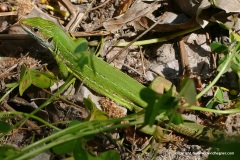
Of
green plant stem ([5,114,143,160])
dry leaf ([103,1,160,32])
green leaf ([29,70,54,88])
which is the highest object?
green plant stem ([5,114,143,160])

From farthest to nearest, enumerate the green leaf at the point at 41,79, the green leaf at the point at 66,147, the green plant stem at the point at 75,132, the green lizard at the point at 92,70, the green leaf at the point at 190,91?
the green lizard at the point at 92,70
the green leaf at the point at 41,79
the green leaf at the point at 66,147
the green plant stem at the point at 75,132
the green leaf at the point at 190,91

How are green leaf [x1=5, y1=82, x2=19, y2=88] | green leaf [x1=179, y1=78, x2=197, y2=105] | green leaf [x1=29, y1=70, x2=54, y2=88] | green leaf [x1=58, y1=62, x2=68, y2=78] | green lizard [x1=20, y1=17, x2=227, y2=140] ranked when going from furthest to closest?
green leaf [x1=58, y1=62, x2=68, y2=78] < green lizard [x1=20, y1=17, x2=227, y2=140] < green leaf [x1=5, y1=82, x2=19, y2=88] < green leaf [x1=29, y1=70, x2=54, y2=88] < green leaf [x1=179, y1=78, x2=197, y2=105]

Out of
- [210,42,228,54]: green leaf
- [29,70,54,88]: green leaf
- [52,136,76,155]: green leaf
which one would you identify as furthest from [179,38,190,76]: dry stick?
[52,136,76,155]: green leaf

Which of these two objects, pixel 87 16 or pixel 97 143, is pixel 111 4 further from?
pixel 97 143

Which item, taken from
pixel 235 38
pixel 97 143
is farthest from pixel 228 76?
pixel 97 143

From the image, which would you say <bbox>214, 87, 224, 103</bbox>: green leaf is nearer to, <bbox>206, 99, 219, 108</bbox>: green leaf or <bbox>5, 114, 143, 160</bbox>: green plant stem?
<bbox>206, 99, 219, 108</bbox>: green leaf

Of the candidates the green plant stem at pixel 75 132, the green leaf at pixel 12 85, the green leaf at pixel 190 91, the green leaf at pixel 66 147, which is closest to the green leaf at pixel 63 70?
the green leaf at pixel 12 85

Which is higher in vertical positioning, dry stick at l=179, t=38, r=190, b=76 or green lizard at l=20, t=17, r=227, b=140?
dry stick at l=179, t=38, r=190, b=76

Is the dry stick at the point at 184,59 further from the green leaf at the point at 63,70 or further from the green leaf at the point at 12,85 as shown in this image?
the green leaf at the point at 12,85
